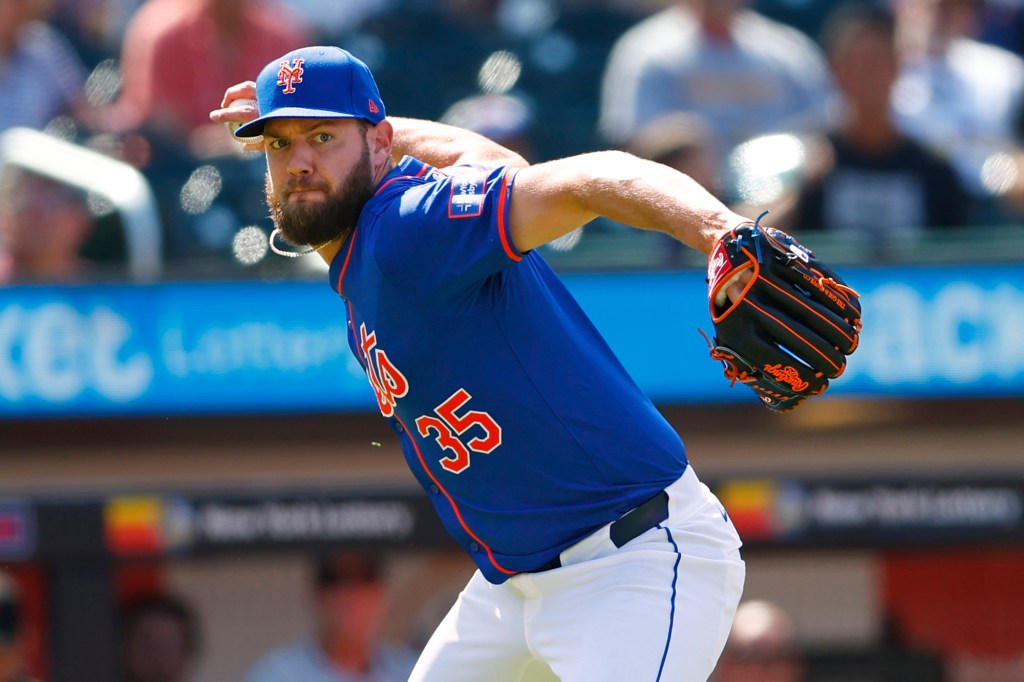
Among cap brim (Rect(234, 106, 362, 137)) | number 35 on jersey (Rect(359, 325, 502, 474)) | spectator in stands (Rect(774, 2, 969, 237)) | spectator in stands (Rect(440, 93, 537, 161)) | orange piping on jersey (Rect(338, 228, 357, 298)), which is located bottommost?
spectator in stands (Rect(774, 2, 969, 237))

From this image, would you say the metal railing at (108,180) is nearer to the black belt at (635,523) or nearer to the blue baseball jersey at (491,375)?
the blue baseball jersey at (491,375)

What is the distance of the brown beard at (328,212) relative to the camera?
297 centimetres

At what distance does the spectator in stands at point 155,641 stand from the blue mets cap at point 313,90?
10.3 feet

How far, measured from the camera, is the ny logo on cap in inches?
117

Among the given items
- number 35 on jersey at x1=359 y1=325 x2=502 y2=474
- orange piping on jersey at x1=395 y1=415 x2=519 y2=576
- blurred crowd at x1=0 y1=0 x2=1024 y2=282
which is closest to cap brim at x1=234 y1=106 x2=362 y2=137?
number 35 on jersey at x1=359 y1=325 x2=502 y2=474

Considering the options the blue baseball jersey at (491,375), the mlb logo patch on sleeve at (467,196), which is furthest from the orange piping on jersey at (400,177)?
the mlb logo patch on sleeve at (467,196)

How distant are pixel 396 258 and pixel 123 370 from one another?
8.94 ft

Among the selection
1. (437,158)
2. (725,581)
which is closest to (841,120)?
(437,158)

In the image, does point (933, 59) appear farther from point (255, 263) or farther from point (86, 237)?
point (86, 237)

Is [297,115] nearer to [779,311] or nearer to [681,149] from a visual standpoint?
[779,311]

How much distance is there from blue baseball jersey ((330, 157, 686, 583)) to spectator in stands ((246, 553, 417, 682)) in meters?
2.59

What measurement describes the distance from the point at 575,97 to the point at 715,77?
3.01 feet

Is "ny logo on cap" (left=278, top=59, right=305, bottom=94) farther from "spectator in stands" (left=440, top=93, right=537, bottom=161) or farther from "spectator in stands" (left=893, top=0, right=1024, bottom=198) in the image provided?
"spectator in stands" (left=893, top=0, right=1024, bottom=198)

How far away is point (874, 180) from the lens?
6.12m
